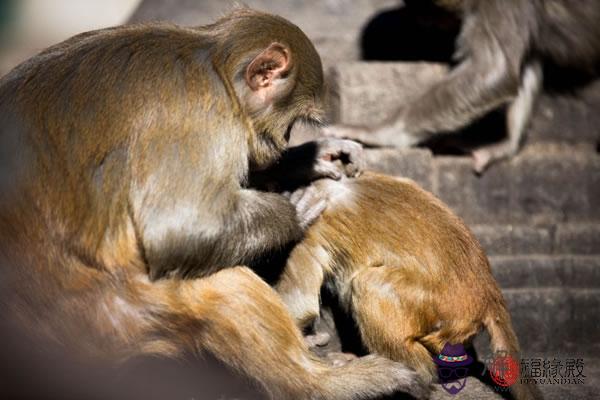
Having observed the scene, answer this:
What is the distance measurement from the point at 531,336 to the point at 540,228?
80 centimetres

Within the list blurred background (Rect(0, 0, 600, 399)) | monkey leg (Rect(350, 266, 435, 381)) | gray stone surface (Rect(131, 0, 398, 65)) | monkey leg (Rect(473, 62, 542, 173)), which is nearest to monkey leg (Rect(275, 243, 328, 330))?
monkey leg (Rect(350, 266, 435, 381))

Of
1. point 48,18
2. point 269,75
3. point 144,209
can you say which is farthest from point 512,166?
point 48,18

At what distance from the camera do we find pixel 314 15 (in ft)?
24.2

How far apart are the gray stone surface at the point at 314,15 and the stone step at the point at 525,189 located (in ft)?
5.28

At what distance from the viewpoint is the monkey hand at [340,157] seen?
15.0 ft

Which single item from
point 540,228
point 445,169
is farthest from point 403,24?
point 540,228

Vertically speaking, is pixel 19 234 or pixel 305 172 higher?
pixel 19 234

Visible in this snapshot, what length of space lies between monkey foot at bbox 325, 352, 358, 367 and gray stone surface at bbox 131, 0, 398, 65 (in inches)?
116

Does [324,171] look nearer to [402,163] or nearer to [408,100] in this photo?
[402,163]

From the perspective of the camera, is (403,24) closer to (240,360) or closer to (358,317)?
(358,317)

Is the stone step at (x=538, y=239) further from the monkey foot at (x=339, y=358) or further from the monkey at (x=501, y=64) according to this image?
the monkey foot at (x=339, y=358)

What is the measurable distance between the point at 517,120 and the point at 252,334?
3.85 meters

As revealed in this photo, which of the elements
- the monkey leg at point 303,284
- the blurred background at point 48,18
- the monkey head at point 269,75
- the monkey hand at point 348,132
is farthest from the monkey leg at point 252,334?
the blurred background at point 48,18

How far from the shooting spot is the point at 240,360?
3.57 m
